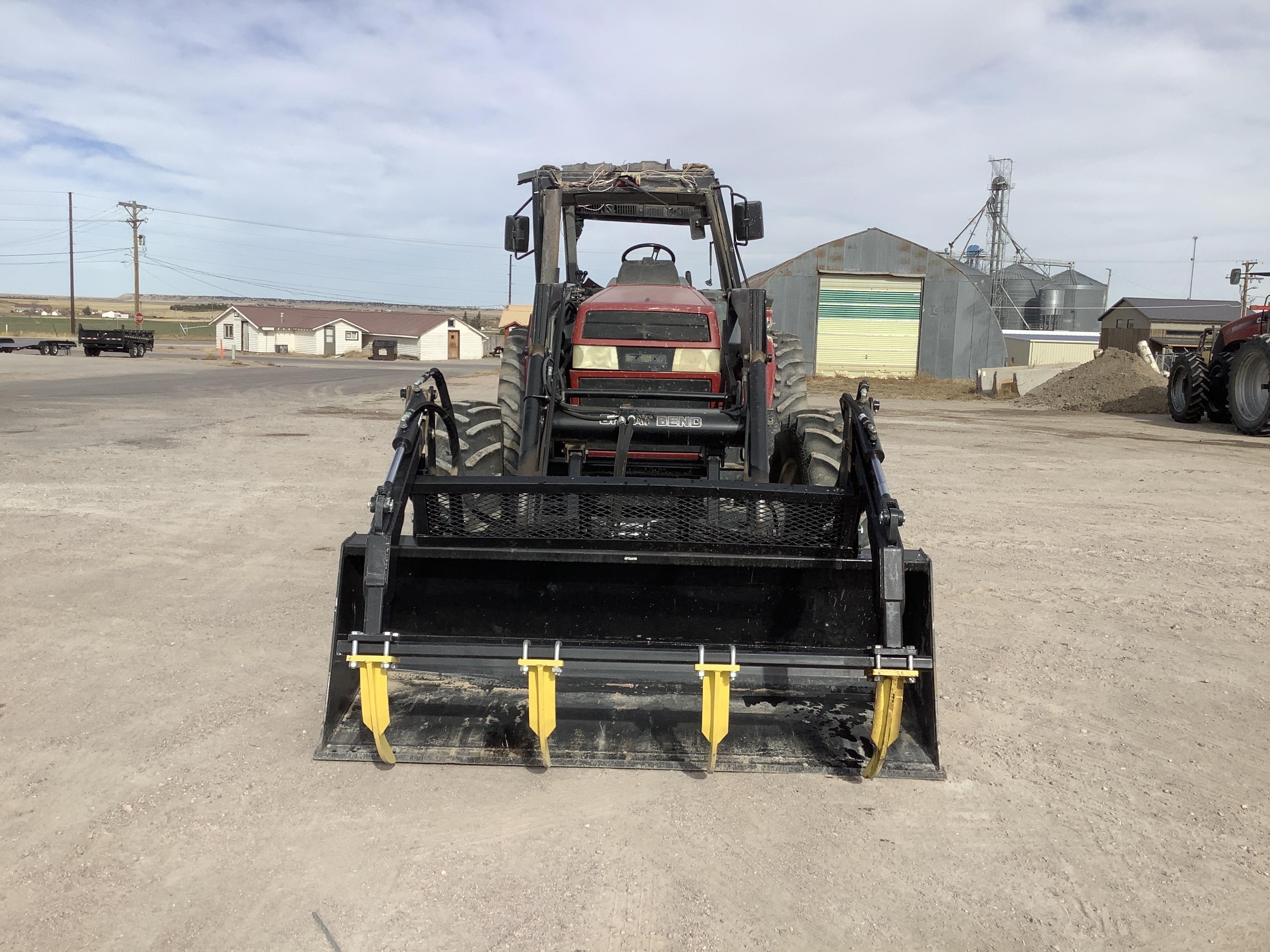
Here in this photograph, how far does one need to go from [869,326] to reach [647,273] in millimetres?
27542

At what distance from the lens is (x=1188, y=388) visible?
19797 millimetres

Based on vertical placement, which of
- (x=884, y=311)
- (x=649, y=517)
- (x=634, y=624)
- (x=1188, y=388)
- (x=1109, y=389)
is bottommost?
(x=634, y=624)

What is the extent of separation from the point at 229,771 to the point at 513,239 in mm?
3829

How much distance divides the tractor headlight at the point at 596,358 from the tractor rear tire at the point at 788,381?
1.19 m

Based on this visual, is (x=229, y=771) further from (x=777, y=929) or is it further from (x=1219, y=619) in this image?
(x=1219, y=619)

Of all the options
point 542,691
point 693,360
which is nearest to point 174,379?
point 693,360

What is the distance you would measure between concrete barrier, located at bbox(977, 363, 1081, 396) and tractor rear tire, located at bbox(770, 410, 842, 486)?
77.2 feet

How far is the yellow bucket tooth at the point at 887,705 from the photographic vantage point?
3.37 m

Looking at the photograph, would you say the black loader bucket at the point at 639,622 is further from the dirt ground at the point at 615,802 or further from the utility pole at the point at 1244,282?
the utility pole at the point at 1244,282

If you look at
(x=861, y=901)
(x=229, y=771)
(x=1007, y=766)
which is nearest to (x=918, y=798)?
(x=1007, y=766)

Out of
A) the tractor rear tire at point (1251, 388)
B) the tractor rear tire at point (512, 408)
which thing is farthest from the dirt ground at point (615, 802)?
the tractor rear tire at point (1251, 388)

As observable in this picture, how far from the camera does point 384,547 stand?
3.63m

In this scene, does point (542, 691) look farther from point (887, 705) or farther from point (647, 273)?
point (647, 273)

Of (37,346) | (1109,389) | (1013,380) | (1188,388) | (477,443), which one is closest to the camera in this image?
(477,443)
